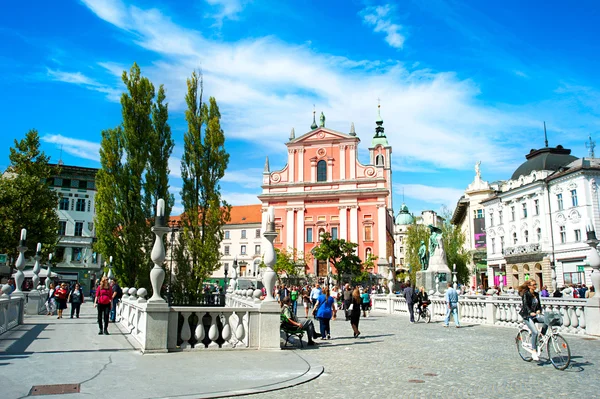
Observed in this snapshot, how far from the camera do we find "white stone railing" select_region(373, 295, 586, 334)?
583 inches

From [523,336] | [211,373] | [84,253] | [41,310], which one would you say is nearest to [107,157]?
[41,310]

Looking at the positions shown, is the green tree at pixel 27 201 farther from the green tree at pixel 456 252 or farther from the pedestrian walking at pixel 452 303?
the green tree at pixel 456 252

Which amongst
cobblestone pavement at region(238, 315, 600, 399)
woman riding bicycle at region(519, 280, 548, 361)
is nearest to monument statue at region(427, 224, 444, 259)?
cobblestone pavement at region(238, 315, 600, 399)

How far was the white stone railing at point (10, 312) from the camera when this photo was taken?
12.8 metres

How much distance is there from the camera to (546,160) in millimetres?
45438

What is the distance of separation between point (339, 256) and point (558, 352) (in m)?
42.7

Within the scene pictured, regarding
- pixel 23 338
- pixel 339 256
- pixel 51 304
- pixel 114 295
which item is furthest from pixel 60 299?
pixel 339 256

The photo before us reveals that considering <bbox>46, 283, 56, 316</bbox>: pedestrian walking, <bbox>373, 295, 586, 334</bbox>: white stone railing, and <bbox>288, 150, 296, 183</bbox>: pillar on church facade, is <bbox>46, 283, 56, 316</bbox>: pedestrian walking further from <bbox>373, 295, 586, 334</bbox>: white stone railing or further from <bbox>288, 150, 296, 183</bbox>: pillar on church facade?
<bbox>288, 150, 296, 183</bbox>: pillar on church facade

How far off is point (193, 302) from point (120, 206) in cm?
635

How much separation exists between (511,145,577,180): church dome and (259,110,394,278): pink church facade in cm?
1631

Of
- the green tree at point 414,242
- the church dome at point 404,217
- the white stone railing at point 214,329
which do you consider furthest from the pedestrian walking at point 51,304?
the church dome at point 404,217

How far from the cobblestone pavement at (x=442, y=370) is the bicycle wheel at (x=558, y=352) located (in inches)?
6.1

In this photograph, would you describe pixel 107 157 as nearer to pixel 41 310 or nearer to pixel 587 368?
pixel 41 310

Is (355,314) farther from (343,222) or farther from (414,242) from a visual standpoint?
(343,222)
